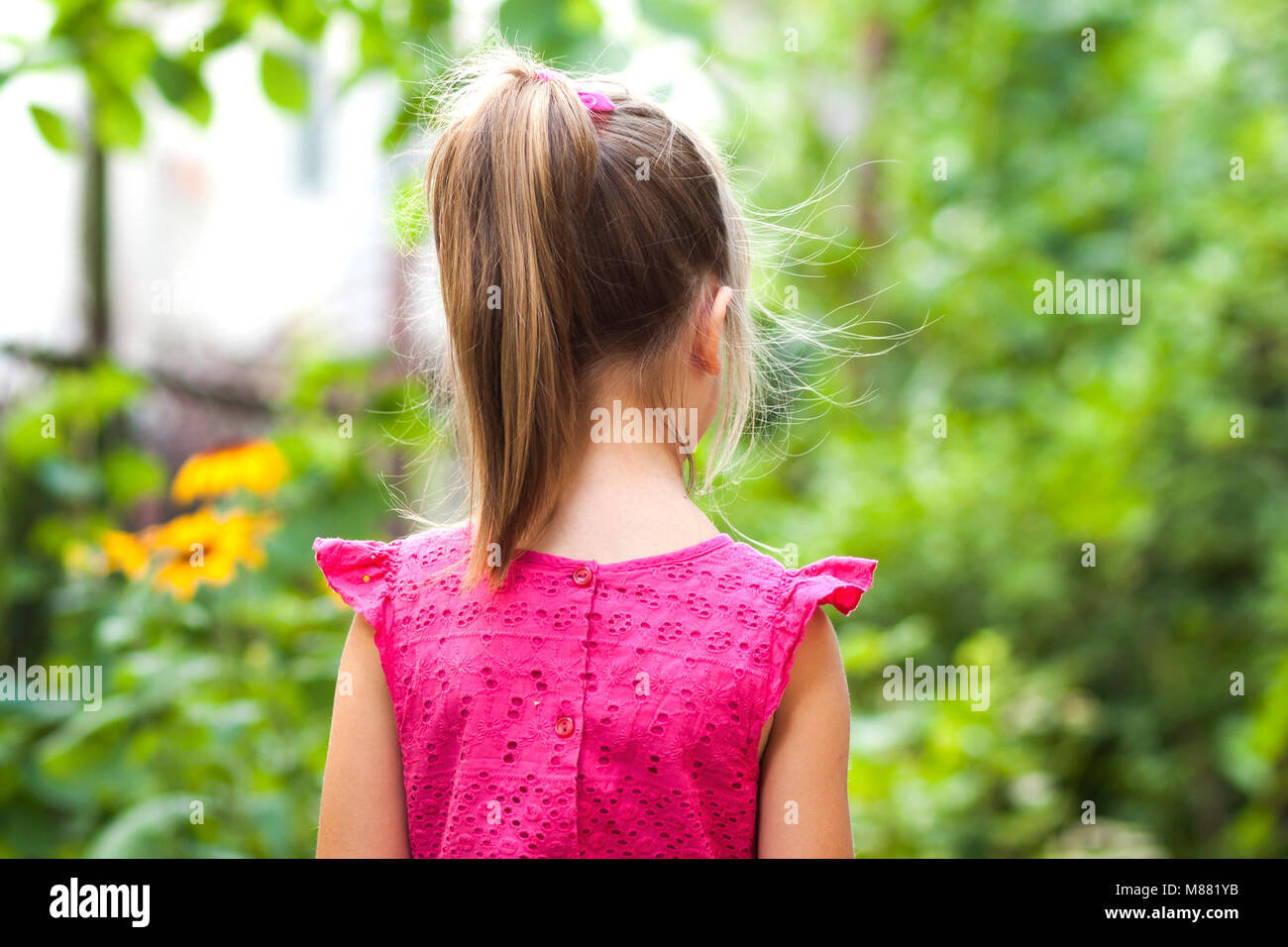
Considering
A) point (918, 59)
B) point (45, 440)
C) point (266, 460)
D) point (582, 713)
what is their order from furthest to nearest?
point (918, 59) → point (45, 440) → point (266, 460) → point (582, 713)

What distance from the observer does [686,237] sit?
0.97 m

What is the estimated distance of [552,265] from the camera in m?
0.93

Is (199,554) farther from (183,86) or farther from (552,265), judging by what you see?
(552,265)

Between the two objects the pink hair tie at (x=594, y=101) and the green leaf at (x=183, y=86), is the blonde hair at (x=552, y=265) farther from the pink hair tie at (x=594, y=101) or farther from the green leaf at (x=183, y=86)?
the green leaf at (x=183, y=86)

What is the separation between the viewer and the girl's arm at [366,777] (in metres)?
0.97

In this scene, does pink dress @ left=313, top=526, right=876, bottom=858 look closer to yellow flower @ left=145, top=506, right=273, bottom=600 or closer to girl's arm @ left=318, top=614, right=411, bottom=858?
girl's arm @ left=318, top=614, right=411, bottom=858

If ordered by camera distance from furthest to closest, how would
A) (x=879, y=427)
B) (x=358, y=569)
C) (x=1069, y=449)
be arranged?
(x=879, y=427) → (x=1069, y=449) → (x=358, y=569)

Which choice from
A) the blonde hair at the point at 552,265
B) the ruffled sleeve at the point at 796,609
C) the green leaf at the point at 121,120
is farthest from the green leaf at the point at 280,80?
the ruffled sleeve at the point at 796,609

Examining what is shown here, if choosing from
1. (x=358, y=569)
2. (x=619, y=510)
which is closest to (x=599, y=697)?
(x=619, y=510)

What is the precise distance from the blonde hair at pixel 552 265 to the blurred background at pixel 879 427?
0.23 m

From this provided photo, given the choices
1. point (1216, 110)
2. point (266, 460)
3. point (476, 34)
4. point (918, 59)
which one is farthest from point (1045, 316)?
point (266, 460)

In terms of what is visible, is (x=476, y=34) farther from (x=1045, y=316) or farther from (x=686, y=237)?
(x=1045, y=316)

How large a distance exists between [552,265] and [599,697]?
13.9 inches
